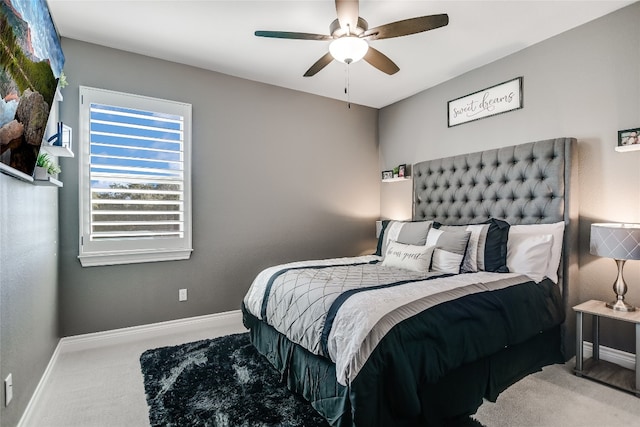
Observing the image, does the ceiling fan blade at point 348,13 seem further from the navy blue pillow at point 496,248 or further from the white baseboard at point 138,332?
the white baseboard at point 138,332

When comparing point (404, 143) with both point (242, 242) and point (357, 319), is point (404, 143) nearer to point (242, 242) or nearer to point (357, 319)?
point (242, 242)

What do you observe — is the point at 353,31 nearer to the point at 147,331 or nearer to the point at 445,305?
the point at 445,305

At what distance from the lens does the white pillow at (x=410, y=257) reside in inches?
104

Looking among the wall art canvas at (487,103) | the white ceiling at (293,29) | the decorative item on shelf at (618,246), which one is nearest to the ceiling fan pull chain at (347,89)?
the white ceiling at (293,29)

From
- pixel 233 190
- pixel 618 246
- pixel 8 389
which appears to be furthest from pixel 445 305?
pixel 233 190

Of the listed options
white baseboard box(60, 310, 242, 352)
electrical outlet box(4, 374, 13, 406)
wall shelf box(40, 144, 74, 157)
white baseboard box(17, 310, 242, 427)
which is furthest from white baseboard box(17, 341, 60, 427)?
wall shelf box(40, 144, 74, 157)

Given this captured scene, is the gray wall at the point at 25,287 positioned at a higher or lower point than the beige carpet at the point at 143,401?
higher

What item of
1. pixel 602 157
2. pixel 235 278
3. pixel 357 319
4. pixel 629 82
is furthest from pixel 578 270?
pixel 235 278

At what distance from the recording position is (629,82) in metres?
2.40

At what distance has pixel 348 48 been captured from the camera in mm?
2119

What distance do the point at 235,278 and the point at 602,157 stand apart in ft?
11.3

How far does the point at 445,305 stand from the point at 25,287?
2394 mm

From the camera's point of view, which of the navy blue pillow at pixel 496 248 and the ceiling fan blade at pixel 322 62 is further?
the navy blue pillow at pixel 496 248

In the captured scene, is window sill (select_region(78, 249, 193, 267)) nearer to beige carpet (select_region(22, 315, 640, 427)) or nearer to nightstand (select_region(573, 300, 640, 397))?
beige carpet (select_region(22, 315, 640, 427))
